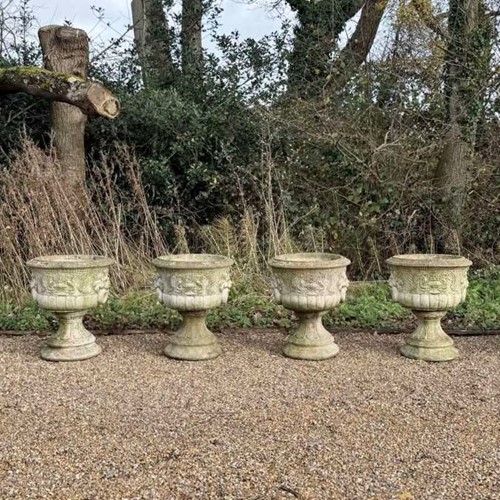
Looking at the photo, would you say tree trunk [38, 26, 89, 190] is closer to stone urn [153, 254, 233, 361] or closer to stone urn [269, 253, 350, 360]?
stone urn [153, 254, 233, 361]

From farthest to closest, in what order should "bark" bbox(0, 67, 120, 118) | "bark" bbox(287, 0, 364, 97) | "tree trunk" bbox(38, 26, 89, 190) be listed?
"bark" bbox(287, 0, 364, 97)
"tree trunk" bbox(38, 26, 89, 190)
"bark" bbox(0, 67, 120, 118)

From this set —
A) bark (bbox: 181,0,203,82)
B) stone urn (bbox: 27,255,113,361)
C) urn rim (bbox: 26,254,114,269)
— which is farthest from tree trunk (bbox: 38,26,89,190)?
stone urn (bbox: 27,255,113,361)

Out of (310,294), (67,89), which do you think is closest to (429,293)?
(310,294)

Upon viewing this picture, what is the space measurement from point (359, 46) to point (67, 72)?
323 cm

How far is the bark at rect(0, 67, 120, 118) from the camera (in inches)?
182

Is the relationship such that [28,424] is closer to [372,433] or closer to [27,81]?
[372,433]

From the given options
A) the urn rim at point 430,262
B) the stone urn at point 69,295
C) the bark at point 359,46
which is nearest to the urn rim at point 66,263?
the stone urn at point 69,295

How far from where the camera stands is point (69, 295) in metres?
3.50

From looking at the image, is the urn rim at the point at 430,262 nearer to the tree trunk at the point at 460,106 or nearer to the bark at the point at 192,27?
the tree trunk at the point at 460,106

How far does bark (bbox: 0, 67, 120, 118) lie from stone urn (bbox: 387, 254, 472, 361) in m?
2.59

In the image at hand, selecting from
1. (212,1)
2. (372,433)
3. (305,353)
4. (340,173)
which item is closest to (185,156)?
(340,173)

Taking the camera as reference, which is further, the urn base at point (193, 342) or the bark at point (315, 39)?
the bark at point (315, 39)

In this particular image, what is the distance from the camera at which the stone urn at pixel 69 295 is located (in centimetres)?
348

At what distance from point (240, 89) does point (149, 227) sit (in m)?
1.93
